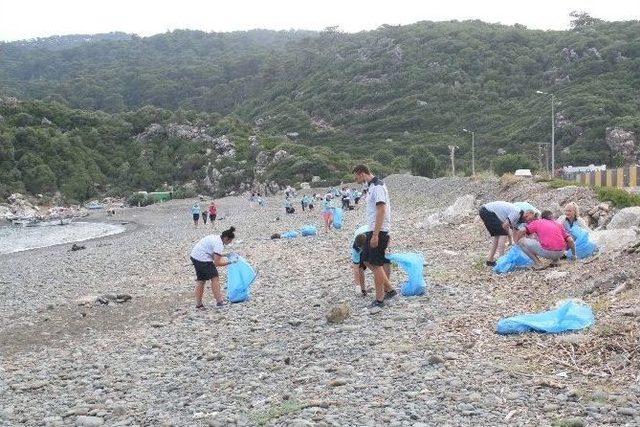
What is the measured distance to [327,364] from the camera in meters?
6.81

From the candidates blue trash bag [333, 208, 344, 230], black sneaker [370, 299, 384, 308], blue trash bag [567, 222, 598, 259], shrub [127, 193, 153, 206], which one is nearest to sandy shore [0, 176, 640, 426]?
black sneaker [370, 299, 384, 308]

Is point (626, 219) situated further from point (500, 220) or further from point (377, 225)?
point (377, 225)

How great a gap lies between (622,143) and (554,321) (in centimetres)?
6492

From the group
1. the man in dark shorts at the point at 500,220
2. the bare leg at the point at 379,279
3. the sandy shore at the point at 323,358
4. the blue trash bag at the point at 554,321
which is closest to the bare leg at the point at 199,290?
the sandy shore at the point at 323,358

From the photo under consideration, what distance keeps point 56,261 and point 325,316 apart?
18.8 m

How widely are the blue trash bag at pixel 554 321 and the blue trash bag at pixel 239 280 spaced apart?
5.21 m

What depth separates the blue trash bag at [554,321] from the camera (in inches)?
262

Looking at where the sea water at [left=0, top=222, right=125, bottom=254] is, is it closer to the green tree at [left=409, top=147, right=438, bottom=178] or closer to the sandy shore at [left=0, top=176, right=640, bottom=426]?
the sandy shore at [left=0, top=176, right=640, bottom=426]

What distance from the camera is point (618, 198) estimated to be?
15008 mm

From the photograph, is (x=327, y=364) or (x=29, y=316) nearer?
(x=327, y=364)

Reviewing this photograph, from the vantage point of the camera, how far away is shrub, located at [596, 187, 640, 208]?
14.7 metres

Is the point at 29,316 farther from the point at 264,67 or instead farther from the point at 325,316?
the point at 264,67

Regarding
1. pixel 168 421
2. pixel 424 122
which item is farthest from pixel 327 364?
pixel 424 122

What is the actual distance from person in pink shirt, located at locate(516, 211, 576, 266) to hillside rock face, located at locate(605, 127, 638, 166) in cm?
5749
